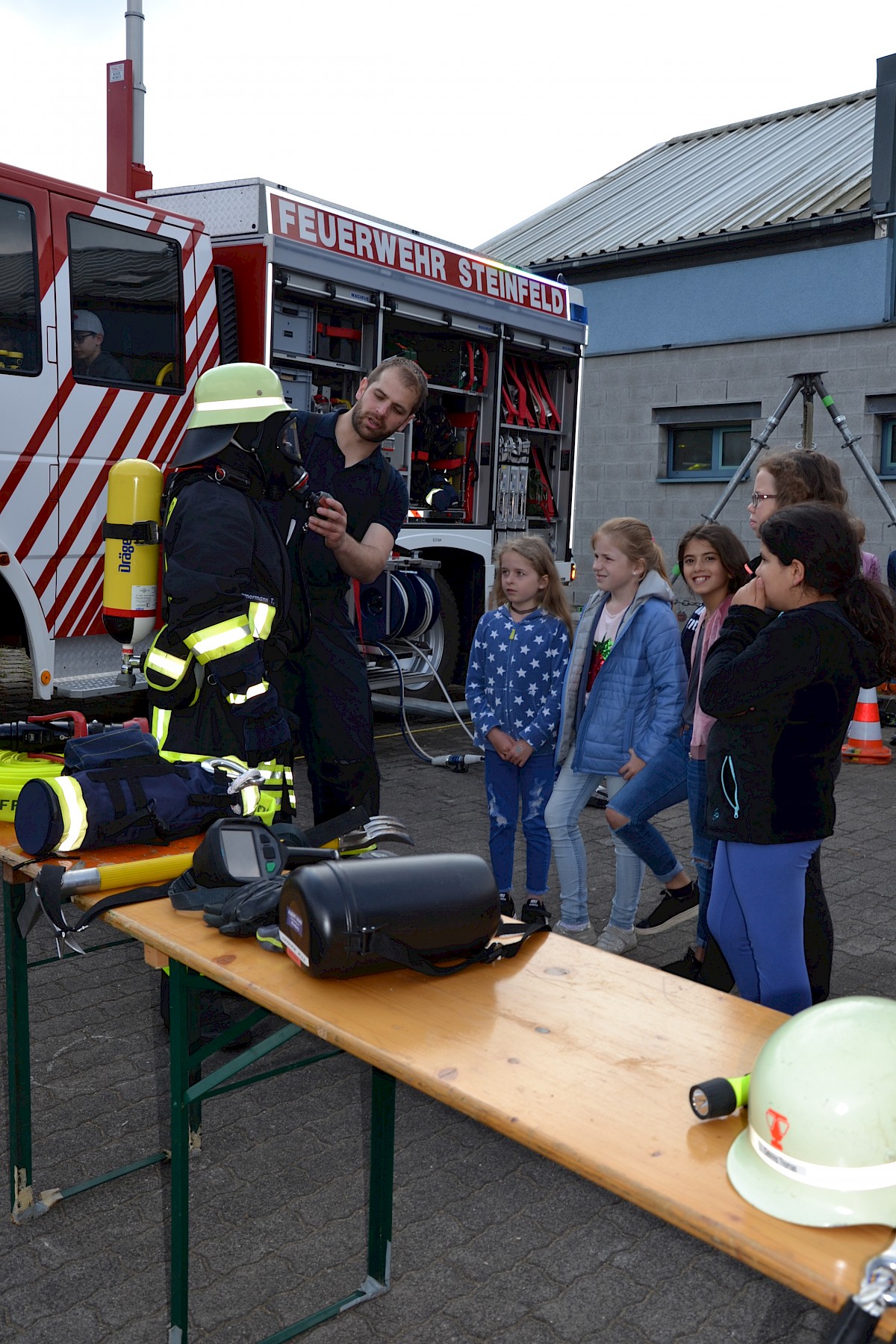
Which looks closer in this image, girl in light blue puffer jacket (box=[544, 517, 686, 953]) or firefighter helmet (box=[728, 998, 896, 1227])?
firefighter helmet (box=[728, 998, 896, 1227])

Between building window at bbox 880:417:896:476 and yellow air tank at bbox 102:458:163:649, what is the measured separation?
1093cm

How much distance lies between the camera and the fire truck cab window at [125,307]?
19.8 feet

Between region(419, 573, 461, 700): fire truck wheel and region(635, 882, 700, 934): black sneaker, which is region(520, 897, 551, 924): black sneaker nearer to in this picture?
region(635, 882, 700, 934): black sneaker

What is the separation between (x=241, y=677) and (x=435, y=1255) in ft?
4.90

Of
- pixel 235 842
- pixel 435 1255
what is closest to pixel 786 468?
pixel 235 842

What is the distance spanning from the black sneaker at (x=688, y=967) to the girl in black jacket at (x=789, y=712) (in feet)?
3.77

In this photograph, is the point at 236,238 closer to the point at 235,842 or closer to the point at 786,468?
the point at 786,468

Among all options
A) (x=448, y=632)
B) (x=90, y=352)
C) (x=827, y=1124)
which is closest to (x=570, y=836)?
(x=827, y=1124)

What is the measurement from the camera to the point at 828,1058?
134cm

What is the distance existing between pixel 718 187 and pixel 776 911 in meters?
15.2

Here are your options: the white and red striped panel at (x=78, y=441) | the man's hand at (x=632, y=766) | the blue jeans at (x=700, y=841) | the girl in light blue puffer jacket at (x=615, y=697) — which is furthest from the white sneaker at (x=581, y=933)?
the white and red striped panel at (x=78, y=441)

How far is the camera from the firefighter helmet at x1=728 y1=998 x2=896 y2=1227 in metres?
1.28

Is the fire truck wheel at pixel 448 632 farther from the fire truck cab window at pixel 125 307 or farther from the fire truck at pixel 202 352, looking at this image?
the fire truck cab window at pixel 125 307

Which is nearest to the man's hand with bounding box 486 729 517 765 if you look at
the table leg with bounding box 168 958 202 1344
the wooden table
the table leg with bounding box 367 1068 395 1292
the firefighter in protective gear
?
the firefighter in protective gear
